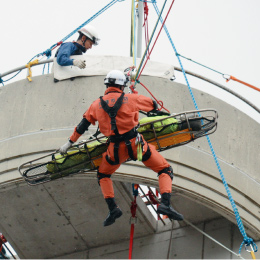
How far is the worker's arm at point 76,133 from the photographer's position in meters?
14.3

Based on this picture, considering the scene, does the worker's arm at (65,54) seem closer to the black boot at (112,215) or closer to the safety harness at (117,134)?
the safety harness at (117,134)

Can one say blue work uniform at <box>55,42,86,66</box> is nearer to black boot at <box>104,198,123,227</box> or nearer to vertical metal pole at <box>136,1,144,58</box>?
vertical metal pole at <box>136,1,144,58</box>

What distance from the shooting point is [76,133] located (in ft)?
47.0

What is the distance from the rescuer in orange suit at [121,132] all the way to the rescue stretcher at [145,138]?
0.63ft

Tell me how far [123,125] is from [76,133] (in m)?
0.73

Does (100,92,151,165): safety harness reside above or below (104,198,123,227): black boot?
above

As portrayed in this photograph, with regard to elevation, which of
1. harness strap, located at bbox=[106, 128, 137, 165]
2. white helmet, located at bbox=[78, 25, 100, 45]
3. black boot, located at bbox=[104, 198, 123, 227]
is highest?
white helmet, located at bbox=[78, 25, 100, 45]

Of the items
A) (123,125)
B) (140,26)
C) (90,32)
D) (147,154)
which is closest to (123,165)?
(147,154)

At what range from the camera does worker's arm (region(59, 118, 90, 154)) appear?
563 inches

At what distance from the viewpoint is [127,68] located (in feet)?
53.0

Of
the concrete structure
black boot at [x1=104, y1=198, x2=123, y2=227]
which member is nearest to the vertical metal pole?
the concrete structure

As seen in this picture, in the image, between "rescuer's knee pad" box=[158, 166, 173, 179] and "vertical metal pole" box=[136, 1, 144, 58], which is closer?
"rescuer's knee pad" box=[158, 166, 173, 179]

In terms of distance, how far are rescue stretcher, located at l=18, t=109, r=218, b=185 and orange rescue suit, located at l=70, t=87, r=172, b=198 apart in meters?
0.19

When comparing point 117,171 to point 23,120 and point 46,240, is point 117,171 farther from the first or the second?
point 46,240
